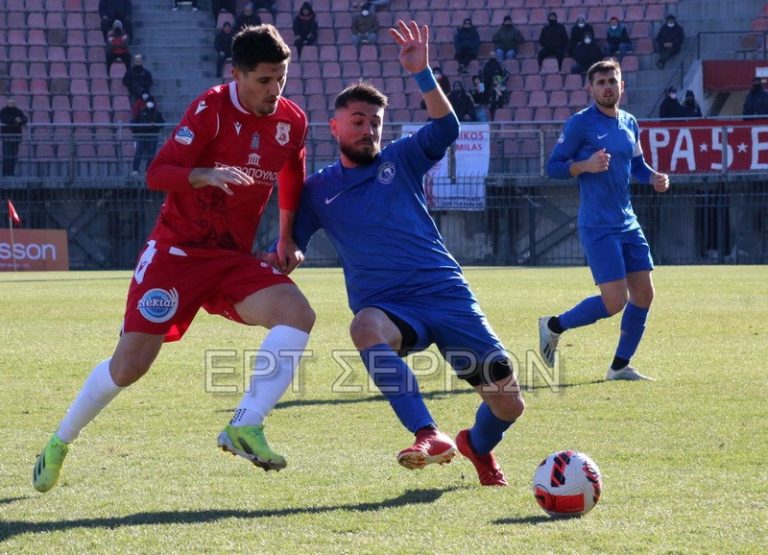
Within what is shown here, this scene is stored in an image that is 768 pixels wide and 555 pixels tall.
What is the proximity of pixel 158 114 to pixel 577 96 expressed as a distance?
9.22 meters

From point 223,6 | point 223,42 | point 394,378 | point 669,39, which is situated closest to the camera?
point 394,378

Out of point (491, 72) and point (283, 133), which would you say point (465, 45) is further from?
point (283, 133)

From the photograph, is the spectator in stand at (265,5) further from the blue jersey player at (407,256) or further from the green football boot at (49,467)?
the green football boot at (49,467)

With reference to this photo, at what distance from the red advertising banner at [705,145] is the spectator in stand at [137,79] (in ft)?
36.3

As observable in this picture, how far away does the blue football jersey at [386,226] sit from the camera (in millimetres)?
5535

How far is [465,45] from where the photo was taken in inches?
1127

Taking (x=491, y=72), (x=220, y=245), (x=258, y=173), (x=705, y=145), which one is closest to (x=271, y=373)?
(x=220, y=245)

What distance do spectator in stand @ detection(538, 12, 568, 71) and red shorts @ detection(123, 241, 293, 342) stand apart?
78.1 ft

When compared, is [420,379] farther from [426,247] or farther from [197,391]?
[426,247]

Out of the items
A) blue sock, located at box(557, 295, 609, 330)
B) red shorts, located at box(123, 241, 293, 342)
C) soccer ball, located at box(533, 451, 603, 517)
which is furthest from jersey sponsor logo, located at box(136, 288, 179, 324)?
blue sock, located at box(557, 295, 609, 330)

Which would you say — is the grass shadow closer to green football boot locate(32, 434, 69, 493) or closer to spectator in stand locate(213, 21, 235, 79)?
green football boot locate(32, 434, 69, 493)

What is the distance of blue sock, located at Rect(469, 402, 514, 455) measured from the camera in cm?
549

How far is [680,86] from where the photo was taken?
28453 millimetres

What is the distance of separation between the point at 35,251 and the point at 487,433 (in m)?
23.1
